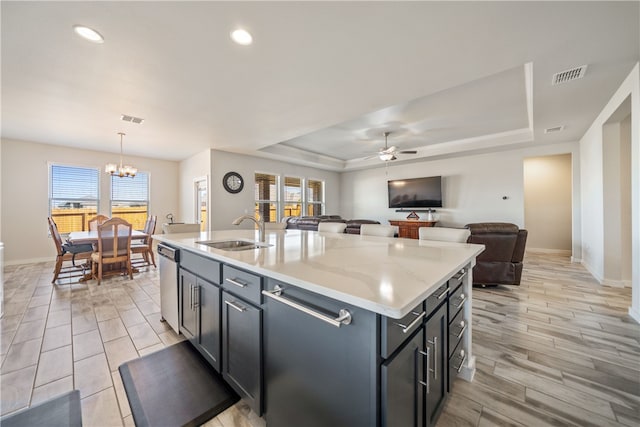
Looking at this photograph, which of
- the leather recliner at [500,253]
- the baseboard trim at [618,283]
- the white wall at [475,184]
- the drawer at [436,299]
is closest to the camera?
the drawer at [436,299]

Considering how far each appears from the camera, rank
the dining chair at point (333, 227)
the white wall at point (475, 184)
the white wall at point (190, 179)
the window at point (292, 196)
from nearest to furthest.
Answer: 1. the dining chair at point (333, 227)
2. the white wall at point (475, 184)
3. the white wall at point (190, 179)
4. the window at point (292, 196)

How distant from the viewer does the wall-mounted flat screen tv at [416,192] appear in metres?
6.88

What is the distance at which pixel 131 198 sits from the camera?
6406mm

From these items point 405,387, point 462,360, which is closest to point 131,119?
point 405,387

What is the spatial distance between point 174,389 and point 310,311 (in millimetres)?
1392

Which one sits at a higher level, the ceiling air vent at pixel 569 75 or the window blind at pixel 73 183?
the ceiling air vent at pixel 569 75

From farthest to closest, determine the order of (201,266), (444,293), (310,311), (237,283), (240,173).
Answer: (240,173), (201,266), (237,283), (444,293), (310,311)

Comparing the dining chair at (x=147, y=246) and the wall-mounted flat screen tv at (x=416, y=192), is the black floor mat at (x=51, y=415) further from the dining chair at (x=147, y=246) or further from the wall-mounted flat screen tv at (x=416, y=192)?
the wall-mounted flat screen tv at (x=416, y=192)

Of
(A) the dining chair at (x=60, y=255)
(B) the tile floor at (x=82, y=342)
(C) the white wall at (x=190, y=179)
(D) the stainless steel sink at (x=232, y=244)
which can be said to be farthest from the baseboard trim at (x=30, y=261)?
(D) the stainless steel sink at (x=232, y=244)

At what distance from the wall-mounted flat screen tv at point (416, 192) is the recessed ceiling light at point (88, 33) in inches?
275

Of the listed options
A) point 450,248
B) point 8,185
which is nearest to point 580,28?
point 450,248

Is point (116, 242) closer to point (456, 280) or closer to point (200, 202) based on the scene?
point (200, 202)

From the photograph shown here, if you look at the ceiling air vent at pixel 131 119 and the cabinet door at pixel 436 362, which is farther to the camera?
the ceiling air vent at pixel 131 119

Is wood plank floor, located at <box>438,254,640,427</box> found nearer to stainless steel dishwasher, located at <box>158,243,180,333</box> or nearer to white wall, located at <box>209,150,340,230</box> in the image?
stainless steel dishwasher, located at <box>158,243,180,333</box>
